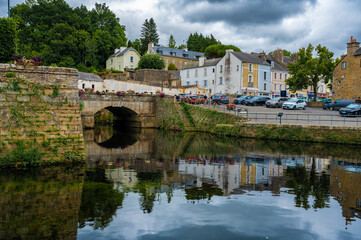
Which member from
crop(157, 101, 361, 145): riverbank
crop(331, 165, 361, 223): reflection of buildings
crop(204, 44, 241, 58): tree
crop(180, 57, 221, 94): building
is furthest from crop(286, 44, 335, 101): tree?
crop(331, 165, 361, 223): reflection of buildings

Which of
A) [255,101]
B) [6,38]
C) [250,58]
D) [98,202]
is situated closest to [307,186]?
[98,202]

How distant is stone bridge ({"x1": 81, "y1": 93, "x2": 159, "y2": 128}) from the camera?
1444 inches

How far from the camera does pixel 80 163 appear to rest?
53.0ft

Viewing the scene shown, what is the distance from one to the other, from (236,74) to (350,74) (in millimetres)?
18790

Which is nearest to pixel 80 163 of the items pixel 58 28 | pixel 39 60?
pixel 39 60

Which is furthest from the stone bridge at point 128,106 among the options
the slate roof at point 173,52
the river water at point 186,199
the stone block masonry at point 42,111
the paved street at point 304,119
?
the slate roof at point 173,52

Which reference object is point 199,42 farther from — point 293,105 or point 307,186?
point 307,186

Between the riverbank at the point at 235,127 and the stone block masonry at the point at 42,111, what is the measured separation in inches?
693

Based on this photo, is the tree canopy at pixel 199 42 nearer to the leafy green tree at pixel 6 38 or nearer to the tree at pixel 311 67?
the tree at pixel 311 67

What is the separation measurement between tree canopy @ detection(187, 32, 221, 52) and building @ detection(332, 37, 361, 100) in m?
55.9

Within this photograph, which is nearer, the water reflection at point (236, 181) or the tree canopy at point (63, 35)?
the water reflection at point (236, 181)

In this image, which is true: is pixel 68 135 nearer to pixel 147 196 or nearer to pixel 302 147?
pixel 147 196

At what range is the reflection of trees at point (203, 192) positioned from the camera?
11545mm

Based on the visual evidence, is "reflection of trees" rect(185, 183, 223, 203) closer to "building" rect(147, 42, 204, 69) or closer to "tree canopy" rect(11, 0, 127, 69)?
"tree canopy" rect(11, 0, 127, 69)
